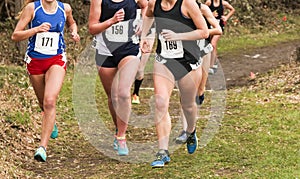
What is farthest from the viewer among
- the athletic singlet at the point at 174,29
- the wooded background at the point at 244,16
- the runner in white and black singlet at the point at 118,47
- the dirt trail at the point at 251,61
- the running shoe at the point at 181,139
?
the wooded background at the point at 244,16

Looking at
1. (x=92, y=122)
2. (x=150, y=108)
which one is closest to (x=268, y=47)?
(x=150, y=108)

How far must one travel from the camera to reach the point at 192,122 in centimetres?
737

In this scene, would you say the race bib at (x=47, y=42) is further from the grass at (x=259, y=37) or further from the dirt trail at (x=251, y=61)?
the grass at (x=259, y=37)

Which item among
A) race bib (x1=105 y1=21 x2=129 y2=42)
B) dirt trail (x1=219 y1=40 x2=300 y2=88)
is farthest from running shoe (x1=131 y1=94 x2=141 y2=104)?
race bib (x1=105 y1=21 x2=129 y2=42)

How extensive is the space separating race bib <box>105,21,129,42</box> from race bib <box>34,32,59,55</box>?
60 centimetres

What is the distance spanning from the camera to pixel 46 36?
7.06 meters

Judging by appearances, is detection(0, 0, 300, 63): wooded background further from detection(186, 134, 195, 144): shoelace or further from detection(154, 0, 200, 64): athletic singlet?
detection(154, 0, 200, 64): athletic singlet

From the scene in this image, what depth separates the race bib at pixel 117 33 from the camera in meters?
7.37

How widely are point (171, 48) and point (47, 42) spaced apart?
131 centimetres

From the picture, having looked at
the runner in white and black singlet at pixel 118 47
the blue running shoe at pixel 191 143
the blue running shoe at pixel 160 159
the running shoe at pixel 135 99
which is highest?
the runner in white and black singlet at pixel 118 47

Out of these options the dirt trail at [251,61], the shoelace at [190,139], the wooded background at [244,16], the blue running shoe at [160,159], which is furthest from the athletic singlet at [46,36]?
the wooded background at [244,16]

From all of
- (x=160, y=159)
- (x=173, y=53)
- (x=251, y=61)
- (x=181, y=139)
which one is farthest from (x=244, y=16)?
(x=160, y=159)

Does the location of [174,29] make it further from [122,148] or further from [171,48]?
[122,148]

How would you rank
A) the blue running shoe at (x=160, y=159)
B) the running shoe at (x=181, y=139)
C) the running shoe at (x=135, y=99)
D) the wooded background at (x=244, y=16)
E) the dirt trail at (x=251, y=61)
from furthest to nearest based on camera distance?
the wooded background at (x=244, y=16) → the dirt trail at (x=251, y=61) → the running shoe at (x=135, y=99) → the running shoe at (x=181, y=139) → the blue running shoe at (x=160, y=159)
